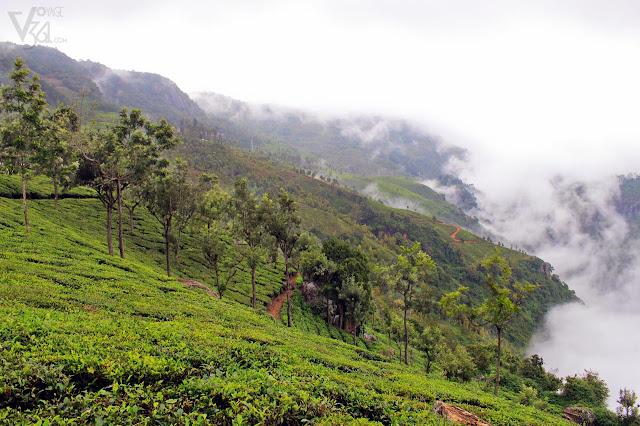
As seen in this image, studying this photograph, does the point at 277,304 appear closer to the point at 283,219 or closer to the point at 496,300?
the point at 283,219

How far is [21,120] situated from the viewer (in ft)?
90.1

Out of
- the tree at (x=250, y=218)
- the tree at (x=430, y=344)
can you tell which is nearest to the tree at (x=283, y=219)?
the tree at (x=250, y=218)

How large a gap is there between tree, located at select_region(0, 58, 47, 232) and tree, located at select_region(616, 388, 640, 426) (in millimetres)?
61847

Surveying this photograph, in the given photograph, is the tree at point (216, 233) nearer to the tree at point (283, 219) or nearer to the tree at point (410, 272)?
the tree at point (283, 219)

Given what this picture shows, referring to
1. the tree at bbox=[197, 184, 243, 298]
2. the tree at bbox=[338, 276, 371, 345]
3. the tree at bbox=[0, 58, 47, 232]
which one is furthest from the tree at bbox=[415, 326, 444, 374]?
the tree at bbox=[0, 58, 47, 232]

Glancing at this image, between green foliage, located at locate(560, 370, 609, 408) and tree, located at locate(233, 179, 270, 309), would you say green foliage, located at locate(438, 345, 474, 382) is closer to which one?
green foliage, located at locate(560, 370, 609, 408)

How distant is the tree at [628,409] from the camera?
31797 millimetres

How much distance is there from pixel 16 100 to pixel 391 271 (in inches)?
1502

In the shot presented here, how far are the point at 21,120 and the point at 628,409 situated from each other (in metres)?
65.4

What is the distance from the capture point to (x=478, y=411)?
1384cm

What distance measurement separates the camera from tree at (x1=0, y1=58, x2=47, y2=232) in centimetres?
2523

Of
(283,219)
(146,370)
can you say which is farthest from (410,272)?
(146,370)

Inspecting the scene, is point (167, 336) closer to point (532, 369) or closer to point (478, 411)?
point (478, 411)

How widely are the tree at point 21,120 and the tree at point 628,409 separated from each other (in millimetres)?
61847
